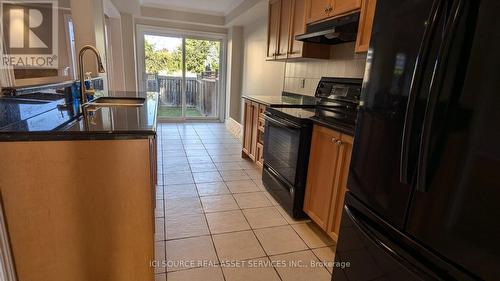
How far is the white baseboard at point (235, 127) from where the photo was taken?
4.80 metres

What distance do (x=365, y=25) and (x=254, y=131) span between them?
180 centimetres

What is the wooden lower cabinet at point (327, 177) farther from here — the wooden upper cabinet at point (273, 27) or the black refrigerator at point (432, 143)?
the wooden upper cabinet at point (273, 27)

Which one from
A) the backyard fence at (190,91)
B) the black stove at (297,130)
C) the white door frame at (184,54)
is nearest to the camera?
the black stove at (297,130)

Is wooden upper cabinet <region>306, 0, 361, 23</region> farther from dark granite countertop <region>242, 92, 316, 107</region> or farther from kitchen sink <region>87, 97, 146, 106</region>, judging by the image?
kitchen sink <region>87, 97, 146, 106</region>

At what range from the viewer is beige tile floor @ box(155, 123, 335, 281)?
161 centimetres

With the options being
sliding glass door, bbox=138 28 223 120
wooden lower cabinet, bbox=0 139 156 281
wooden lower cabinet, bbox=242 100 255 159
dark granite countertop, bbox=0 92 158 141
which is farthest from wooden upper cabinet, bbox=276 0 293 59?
sliding glass door, bbox=138 28 223 120

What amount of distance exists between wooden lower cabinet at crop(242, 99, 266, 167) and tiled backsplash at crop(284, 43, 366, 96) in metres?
0.59

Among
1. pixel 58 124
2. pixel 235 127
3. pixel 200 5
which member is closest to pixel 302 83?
pixel 235 127

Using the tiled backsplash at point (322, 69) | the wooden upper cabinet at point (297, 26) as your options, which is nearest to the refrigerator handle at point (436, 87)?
the tiled backsplash at point (322, 69)

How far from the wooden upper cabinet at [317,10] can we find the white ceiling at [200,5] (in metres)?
2.14

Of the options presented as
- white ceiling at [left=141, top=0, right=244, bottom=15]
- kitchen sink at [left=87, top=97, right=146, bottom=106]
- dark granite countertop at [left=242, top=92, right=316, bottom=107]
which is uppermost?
white ceiling at [left=141, top=0, right=244, bottom=15]

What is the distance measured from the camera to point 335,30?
211 cm

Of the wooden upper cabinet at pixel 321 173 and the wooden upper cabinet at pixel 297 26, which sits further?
the wooden upper cabinet at pixel 297 26

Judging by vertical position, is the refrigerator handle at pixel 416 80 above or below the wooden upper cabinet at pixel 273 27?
below
